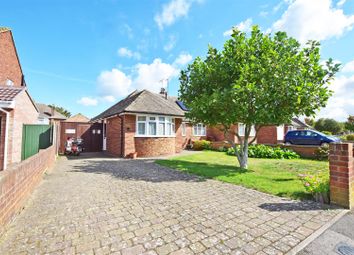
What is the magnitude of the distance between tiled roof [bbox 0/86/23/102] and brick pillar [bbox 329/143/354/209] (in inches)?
477

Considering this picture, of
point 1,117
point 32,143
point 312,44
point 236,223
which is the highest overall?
point 312,44

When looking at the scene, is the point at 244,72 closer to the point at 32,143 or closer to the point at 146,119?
the point at 146,119

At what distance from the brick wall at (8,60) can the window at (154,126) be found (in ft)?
43.1

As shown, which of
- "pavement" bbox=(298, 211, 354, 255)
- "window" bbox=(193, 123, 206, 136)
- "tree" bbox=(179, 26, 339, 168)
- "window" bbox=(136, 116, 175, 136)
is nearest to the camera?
"pavement" bbox=(298, 211, 354, 255)

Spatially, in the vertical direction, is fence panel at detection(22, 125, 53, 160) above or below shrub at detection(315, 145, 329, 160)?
above

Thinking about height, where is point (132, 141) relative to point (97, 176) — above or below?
above

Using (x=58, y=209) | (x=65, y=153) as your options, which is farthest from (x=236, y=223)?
(x=65, y=153)

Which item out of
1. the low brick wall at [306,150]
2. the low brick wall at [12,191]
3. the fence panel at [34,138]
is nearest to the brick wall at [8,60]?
the fence panel at [34,138]

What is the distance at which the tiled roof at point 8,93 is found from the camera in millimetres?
8884

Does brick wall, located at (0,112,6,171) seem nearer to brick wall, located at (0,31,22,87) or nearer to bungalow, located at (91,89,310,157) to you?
bungalow, located at (91,89,310,157)

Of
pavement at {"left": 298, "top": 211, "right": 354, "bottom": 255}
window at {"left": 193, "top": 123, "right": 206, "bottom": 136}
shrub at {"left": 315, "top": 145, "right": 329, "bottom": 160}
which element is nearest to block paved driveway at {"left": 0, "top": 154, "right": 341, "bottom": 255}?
pavement at {"left": 298, "top": 211, "right": 354, "bottom": 255}

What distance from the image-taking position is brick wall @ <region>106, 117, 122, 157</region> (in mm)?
15102

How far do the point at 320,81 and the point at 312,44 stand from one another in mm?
1620

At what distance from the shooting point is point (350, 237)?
10.5 ft
